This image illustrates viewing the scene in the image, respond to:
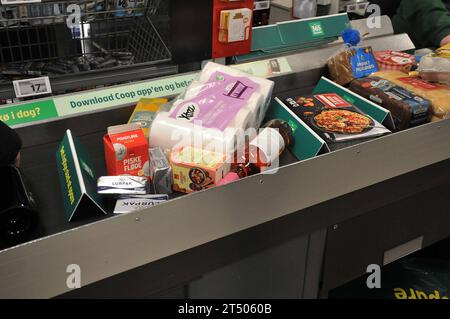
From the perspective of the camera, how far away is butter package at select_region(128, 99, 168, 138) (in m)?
1.24

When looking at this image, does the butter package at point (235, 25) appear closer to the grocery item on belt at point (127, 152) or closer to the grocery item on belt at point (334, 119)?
the grocery item on belt at point (334, 119)

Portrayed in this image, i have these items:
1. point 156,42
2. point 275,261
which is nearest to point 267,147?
point 275,261

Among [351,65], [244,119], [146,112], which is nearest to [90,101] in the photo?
[146,112]

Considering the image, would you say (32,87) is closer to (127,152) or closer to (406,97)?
(127,152)

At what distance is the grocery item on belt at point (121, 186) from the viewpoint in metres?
0.99

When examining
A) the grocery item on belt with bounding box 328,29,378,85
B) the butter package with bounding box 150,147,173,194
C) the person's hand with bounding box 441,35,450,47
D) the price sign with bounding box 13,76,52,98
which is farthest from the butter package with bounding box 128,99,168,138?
the person's hand with bounding box 441,35,450,47

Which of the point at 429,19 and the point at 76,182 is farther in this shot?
the point at 429,19

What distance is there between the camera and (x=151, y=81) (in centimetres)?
144

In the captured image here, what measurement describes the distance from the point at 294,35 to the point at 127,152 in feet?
3.40

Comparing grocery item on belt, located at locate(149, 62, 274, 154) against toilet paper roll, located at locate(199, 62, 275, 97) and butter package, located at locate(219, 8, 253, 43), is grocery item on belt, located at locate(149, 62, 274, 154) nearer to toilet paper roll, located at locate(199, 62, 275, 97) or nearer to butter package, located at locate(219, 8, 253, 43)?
toilet paper roll, located at locate(199, 62, 275, 97)

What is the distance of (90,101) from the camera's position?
4.40ft
